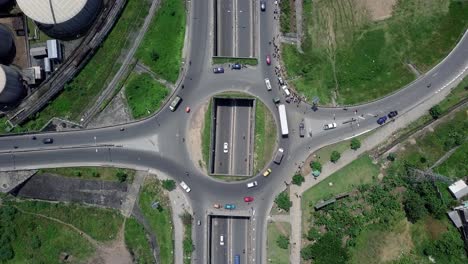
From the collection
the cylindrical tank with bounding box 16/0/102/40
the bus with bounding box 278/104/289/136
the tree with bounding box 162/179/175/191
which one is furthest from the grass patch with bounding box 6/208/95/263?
the bus with bounding box 278/104/289/136

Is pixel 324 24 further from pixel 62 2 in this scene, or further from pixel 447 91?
pixel 62 2

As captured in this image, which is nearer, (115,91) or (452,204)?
(452,204)

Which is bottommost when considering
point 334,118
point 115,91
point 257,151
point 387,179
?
point 387,179

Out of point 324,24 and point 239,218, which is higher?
point 324,24

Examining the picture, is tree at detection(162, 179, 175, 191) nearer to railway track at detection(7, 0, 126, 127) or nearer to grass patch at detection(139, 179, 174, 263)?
grass patch at detection(139, 179, 174, 263)

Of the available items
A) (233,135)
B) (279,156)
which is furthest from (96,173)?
(279,156)

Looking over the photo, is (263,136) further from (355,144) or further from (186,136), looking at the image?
(355,144)

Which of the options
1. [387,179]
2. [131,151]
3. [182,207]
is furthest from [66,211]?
[387,179]
